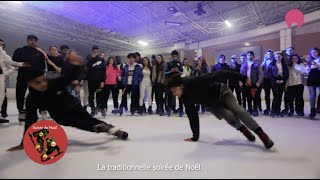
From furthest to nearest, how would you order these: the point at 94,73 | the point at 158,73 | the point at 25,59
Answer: the point at 158,73
the point at 94,73
the point at 25,59

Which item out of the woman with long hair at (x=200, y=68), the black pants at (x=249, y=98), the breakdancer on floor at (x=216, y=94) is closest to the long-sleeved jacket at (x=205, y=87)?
the breakdancer on floor at (x=216, y=94)

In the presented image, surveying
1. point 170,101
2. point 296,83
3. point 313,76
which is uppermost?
point 313,76

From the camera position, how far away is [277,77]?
404 centimetres

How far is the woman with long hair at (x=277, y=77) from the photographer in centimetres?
403

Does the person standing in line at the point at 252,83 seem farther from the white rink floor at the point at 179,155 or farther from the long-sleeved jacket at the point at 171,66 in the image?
the white rink floor at the point at 179,155

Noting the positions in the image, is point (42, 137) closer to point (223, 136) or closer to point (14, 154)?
point (14, 154)

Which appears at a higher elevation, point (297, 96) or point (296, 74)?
point (296, 74)

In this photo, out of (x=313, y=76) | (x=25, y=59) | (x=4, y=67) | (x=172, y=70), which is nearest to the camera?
(x=25, y=59)

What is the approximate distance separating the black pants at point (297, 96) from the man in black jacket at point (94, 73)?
3.16 metres

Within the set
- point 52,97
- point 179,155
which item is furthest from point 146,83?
point 179,155

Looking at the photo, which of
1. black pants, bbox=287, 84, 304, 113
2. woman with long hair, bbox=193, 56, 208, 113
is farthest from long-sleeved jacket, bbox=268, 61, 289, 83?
woman with long hair, bbox=193, 56, 208, 113

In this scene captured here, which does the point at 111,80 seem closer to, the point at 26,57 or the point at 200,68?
the point at 26,57

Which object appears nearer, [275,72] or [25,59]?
[25,59]

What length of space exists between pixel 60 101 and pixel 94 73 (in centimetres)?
204
